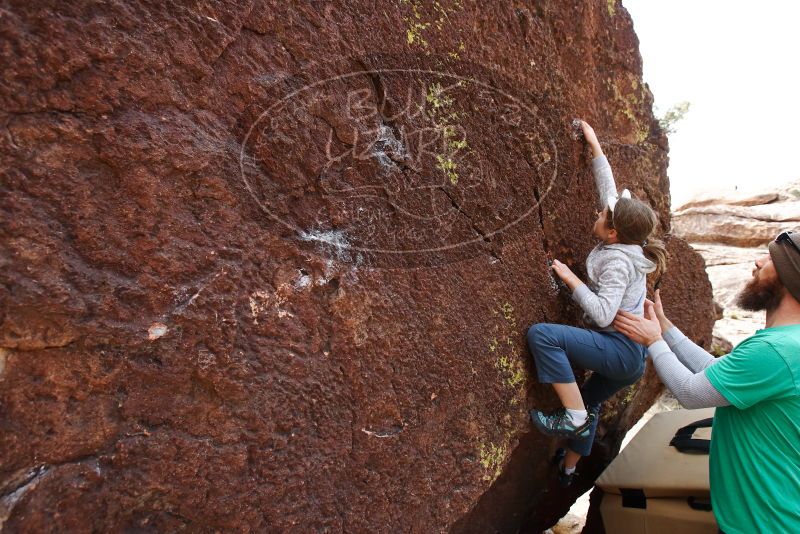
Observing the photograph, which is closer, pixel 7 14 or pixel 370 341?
pixel 7 14

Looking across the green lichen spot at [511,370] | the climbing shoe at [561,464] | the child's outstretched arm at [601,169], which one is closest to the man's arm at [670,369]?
the green lichen spot at [511,370]

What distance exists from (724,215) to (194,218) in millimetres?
10446

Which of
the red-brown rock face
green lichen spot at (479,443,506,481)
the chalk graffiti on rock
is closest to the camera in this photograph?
the red-brown rock face

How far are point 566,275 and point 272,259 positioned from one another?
1398 millimetres

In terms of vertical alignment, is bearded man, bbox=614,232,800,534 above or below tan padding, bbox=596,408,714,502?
above

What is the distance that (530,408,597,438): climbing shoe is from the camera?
A: 82.0 inches

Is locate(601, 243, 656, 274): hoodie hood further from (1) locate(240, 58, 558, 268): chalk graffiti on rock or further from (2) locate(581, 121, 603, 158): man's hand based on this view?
(2) locate(581, 121, 603, 158): man's hand

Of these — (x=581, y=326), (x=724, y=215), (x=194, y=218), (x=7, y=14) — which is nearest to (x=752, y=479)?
(x=581, y=326)

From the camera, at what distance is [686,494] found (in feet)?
7.06

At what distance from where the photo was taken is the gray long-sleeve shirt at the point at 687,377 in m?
1.76

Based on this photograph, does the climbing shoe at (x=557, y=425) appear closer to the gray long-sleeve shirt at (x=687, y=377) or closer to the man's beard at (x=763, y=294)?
the gray long-sleeve shirt at (x=687, y=377)

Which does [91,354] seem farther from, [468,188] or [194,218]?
[468,188]

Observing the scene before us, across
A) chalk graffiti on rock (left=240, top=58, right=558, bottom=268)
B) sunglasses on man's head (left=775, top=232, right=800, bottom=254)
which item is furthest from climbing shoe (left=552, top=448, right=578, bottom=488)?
sunglasses on man's head (left=775, top=232, right=800, bottom=254)

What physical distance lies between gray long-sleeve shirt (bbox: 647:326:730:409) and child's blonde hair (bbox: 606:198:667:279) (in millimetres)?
441
